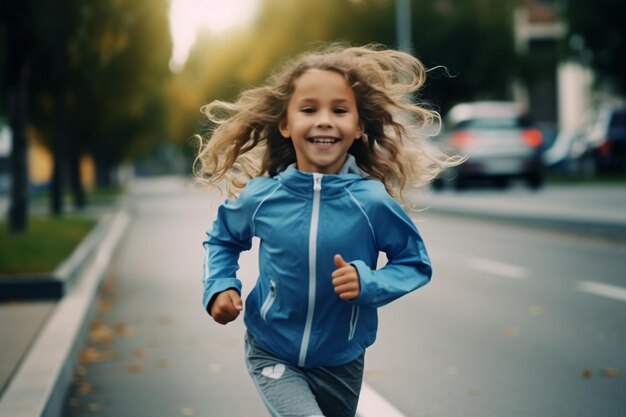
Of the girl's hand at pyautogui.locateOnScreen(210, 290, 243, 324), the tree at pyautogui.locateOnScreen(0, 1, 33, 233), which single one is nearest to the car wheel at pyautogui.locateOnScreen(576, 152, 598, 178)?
the tree at pyautogui.locateOnScreen(0, 1, 33, 233)

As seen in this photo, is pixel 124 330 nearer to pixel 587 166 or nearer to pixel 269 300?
pixel 269 300

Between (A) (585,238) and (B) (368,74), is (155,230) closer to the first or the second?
(A) (585,238)

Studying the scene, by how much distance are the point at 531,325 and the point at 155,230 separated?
40.4ft

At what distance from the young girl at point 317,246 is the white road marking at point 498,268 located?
741cm

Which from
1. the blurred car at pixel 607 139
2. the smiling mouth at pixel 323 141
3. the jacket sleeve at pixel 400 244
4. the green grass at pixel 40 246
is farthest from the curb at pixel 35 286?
the blurred car at pixel 607 139

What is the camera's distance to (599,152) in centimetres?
3159

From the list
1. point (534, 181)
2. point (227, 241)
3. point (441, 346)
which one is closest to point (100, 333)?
point (441, 346)

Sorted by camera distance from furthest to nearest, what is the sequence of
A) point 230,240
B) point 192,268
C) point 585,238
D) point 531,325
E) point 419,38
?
point 419,38, point 585,238, point 192,268, point 531,325, point 230,240

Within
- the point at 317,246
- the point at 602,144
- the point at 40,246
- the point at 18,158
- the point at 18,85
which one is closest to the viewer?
the point at 317,246

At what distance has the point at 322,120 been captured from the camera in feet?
10.4

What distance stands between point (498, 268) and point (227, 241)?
8228mm

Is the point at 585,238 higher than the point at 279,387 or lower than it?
lower

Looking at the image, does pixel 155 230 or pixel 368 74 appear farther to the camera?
pixel 155 230

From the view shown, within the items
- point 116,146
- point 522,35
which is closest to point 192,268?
point 116,146
